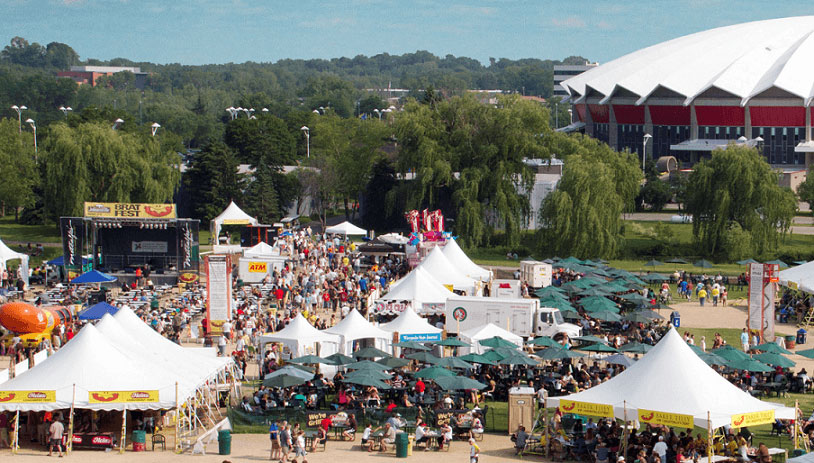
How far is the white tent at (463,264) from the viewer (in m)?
39.7

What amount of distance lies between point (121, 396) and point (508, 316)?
41.3ft

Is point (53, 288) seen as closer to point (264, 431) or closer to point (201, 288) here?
point (201, 288)

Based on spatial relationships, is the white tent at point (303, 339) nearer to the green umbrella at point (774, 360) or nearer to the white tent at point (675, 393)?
the white tent at point (675, 393)

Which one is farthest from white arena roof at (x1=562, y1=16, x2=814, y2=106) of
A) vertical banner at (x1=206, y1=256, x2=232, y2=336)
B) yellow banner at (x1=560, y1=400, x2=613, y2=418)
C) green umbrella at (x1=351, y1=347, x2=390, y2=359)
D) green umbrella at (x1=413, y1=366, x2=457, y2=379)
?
yellow banner at (x1=560, y1=400, x2=613, y2=418)

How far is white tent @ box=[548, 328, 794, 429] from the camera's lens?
19.8 meters

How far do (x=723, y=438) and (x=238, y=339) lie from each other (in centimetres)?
1539

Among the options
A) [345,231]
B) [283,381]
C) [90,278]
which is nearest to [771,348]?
[283,381]

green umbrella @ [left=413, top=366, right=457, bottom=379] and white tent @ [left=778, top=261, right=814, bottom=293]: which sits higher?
white tent @ [left=778, top=261, right=814, bottom=293]

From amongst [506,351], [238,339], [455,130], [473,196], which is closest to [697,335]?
[506,351]

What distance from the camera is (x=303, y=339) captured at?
27547 millimetres

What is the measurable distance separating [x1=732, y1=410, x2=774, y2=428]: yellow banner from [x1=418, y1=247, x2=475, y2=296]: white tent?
1812cm

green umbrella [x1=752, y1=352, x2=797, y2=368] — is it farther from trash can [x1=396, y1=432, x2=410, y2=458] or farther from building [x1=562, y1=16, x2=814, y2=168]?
building [x1=562, y1=16, x2=814, y2=168]

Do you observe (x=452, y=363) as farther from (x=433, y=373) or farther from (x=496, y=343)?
(x=496, y=343)

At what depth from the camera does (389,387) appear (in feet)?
77.8
